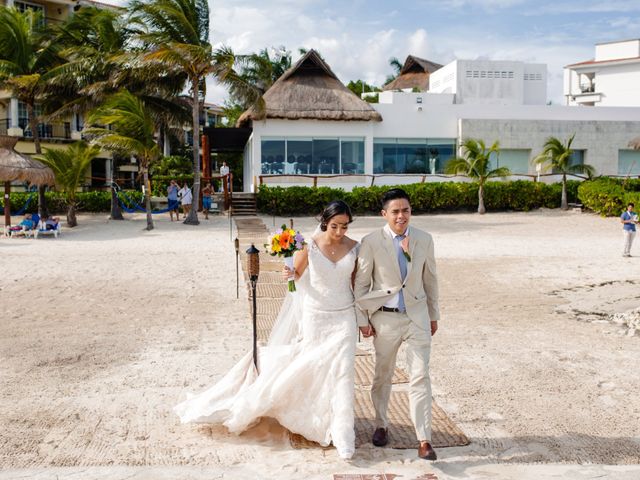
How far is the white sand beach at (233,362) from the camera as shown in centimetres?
427

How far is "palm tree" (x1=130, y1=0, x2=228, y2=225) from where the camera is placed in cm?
2158

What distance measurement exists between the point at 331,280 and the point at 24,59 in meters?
23.5

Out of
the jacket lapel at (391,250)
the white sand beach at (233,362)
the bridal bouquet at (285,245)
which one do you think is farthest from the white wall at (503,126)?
the jacket lapel at (391,250)

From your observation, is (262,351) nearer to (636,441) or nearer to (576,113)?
(636,441)

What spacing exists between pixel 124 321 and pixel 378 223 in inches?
610

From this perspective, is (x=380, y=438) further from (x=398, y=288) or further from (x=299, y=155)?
(x=299, y=155)

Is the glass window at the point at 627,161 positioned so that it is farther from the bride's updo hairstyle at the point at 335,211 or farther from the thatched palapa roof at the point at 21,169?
the bride's updo hairstyle at the point at 335,211

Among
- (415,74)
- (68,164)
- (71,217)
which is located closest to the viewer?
(68,164)

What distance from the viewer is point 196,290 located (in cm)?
1102

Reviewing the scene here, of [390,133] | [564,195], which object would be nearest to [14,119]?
[390,133]

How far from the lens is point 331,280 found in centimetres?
443

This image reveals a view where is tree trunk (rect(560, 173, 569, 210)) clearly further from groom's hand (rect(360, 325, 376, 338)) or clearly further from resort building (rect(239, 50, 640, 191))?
groom's hand (rect(360, 325, 376, 338))

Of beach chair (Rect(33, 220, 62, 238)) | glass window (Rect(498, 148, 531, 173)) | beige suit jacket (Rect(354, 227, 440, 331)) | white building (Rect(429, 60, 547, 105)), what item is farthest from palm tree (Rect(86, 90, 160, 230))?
white building (Rect(429, 60, 547, 105))

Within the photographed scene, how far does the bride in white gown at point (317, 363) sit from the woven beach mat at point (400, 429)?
25 centimetres
